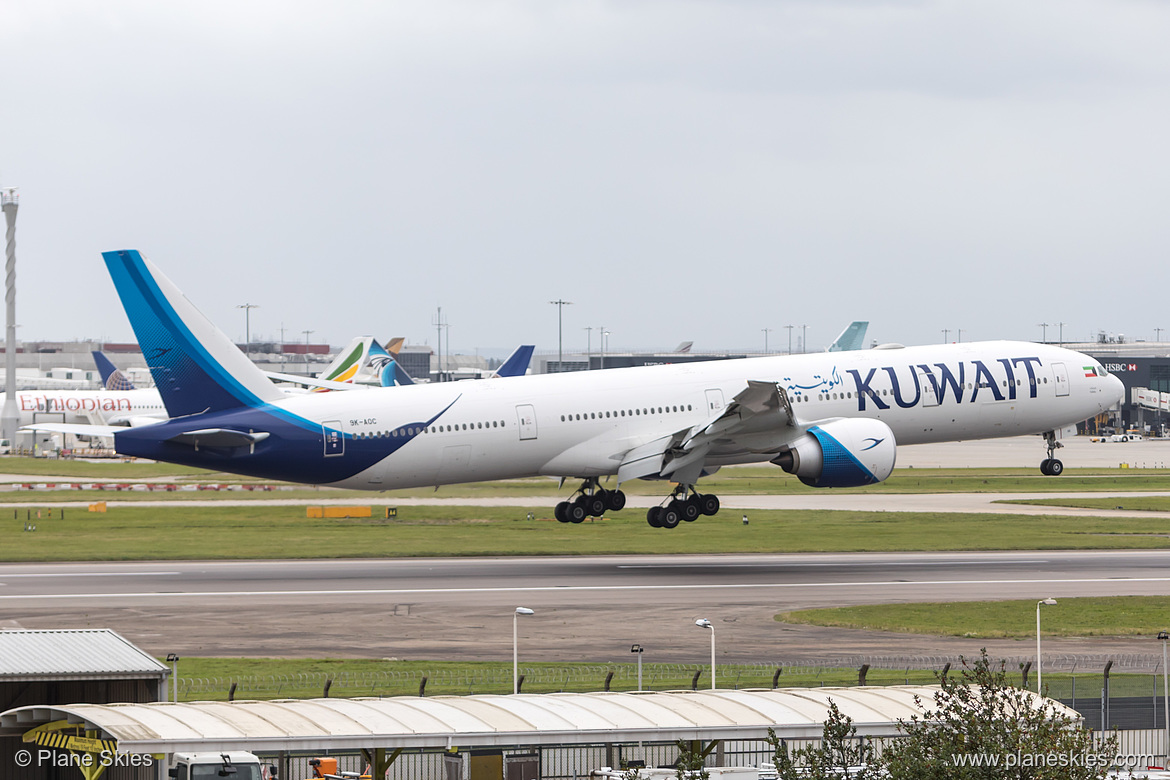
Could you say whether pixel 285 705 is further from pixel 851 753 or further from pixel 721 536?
pixel 721 536

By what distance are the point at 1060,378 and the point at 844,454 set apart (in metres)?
13.6

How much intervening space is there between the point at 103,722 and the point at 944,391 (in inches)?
1693

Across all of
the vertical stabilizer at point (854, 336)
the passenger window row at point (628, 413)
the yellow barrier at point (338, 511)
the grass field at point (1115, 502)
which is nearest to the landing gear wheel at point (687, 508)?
the passenger window row at point (628, 413)

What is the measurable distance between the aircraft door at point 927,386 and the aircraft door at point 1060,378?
20.4 feet

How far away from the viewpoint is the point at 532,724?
20.5m

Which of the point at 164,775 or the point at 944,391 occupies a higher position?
the point at 944,391

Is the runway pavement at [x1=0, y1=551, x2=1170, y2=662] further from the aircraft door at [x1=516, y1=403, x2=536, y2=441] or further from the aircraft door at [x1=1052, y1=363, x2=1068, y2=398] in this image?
the aircraft door at [x1=1052, y1=363, x2=1068, y2=398]

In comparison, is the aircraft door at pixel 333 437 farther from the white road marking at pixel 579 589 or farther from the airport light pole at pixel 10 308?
the airport light pole at pixel 10 308

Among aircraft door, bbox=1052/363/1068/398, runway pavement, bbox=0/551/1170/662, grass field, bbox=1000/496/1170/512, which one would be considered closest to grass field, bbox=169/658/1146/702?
runway pavement, bbox=0/551/1170/662

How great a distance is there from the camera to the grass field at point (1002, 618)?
135 ft

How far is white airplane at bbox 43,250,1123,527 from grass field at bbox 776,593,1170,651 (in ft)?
27.4

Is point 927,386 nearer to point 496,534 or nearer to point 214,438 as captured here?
point 496,534

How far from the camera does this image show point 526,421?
52625mm

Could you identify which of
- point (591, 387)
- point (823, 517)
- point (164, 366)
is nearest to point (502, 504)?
point (823, 517)
